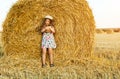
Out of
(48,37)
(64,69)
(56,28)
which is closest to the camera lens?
(64,69)

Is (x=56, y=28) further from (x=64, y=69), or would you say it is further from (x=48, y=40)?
(x=64, y=69)

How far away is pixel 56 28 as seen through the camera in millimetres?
11398

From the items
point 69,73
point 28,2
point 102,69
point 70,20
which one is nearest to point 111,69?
point 102,69

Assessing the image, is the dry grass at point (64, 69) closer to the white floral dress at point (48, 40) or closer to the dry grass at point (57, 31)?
the dry grass at point (57, 31)

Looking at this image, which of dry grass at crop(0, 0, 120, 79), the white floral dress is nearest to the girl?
the white floral dress

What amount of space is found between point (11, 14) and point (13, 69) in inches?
71.3

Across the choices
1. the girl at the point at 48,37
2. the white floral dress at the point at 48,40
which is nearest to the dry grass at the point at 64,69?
the girl at the point at 48,37

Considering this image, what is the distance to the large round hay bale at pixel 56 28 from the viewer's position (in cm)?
1127

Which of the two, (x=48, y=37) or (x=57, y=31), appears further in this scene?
(x=57, y=31)

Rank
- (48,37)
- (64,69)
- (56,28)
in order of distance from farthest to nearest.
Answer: (56,28)
(48,37)
(64,69)

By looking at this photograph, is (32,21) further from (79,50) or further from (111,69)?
(111,69)

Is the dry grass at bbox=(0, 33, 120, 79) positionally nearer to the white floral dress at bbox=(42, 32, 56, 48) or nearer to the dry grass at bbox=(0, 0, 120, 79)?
the dry grass at bbox=(0, 0, 120, 79)

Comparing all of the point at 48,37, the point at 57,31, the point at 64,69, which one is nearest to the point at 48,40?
the point at 48,37

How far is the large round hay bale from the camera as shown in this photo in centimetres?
1127
